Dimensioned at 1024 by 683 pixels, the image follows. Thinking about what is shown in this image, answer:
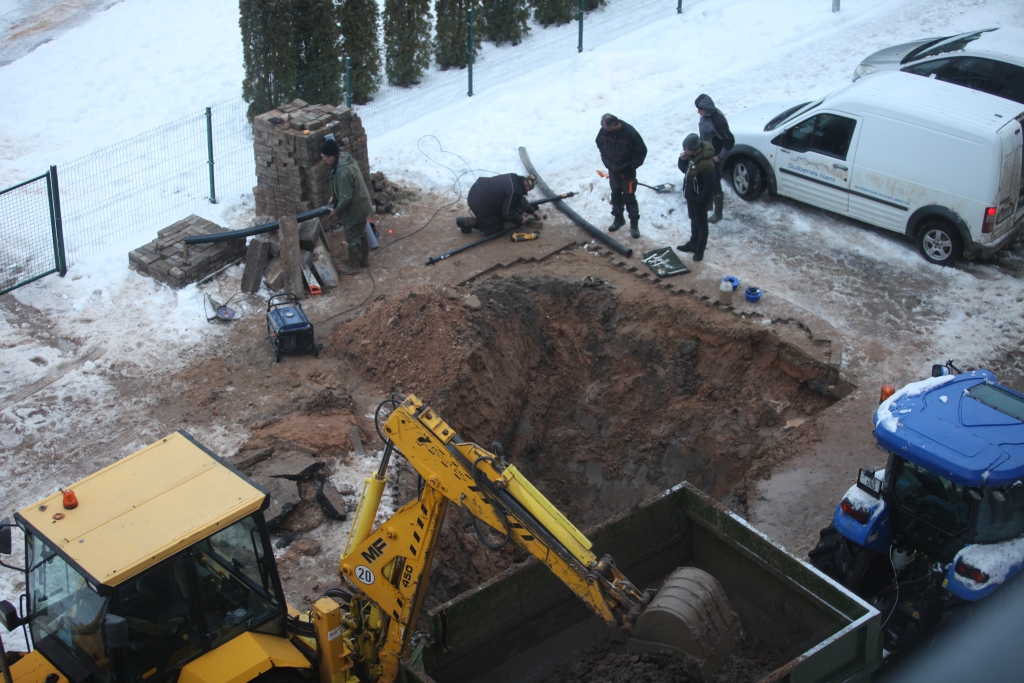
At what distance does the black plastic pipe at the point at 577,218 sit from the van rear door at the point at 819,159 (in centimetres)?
246

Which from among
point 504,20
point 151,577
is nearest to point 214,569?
point 151,577

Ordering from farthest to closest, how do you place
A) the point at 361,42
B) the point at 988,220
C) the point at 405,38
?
the point at 405,38 → the point at 361,42 → the point at 988,220

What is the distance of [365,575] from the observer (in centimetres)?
578

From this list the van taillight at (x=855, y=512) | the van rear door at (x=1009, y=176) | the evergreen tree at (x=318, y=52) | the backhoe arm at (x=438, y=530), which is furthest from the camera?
the evergreen tree at (x=318, y=52)

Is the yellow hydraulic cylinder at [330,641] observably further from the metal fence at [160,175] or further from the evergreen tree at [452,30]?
the evergreen tree at [452,30]

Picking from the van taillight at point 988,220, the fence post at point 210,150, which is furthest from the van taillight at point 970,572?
the fence post at point 210,150

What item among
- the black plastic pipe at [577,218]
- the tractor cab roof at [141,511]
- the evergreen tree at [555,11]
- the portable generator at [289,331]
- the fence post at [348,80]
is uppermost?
the evergreen tree at [555,11]

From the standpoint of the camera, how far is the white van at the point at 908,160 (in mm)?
10359

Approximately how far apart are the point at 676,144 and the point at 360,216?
5104 mm

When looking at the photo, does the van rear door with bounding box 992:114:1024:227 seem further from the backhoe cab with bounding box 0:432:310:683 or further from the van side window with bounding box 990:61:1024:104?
the backhoe cab with bounding box 0:432:310:683

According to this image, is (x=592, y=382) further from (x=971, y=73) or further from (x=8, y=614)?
(x=971, y=73)

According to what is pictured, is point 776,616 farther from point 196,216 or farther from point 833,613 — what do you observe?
point 196,216

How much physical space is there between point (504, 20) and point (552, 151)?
403 cm

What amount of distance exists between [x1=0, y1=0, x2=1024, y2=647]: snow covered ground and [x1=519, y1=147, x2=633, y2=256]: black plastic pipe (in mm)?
195
